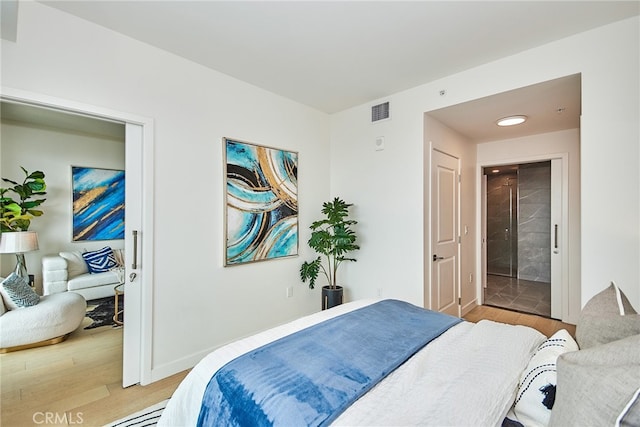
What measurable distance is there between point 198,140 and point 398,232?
7.29 feet

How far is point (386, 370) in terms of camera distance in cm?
121

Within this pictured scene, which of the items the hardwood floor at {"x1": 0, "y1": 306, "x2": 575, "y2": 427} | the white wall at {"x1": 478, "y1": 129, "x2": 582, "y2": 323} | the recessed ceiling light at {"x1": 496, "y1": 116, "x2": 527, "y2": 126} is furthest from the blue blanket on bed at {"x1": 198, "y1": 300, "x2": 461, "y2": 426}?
the white wall at {"x1": 478, "y1": 129, "x2": 582, "y2": 323}

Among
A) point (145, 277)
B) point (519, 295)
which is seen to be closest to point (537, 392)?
point (145, 277)

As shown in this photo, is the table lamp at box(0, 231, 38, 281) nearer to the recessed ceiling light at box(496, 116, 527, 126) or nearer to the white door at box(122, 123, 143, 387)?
the white door at box(122, 123, 143, 387)

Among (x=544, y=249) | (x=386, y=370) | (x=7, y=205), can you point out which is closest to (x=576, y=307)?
(x=544, y=249)

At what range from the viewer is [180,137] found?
8.04ft

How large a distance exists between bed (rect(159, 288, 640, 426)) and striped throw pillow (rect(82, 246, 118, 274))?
12.6 feet

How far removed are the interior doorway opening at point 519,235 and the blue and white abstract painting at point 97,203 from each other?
19.6ft

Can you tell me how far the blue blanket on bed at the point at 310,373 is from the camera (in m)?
1.01

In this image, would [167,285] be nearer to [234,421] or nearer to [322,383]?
[234,421]

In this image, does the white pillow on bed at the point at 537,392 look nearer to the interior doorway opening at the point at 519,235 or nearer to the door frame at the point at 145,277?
the door frame at the point at 145,277

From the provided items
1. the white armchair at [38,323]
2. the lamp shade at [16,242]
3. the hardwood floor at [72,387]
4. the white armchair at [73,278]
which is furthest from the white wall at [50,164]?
the hardwood floor at [72,387]

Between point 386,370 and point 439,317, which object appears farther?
point 439,317

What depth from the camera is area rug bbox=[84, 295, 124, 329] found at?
11.3ft
